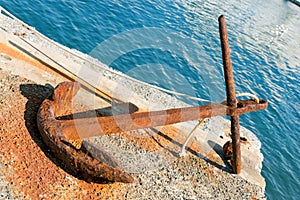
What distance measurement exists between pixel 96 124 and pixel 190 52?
1178 centimetres

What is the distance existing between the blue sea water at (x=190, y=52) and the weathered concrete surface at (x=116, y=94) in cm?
207

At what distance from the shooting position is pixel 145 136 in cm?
787

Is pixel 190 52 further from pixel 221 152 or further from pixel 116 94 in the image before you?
pixel 221 152

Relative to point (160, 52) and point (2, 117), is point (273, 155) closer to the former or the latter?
point (160, 52)

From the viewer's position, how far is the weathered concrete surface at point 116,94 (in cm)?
797

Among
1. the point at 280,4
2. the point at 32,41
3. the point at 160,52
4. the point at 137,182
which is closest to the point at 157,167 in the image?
the point at 137,182

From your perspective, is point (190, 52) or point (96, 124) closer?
point (96, 124)

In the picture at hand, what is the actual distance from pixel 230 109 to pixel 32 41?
254 inches

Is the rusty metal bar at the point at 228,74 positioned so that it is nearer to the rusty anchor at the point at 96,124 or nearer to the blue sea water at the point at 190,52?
the rusty anchor at the point at 96,124

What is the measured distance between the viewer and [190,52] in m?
16.8

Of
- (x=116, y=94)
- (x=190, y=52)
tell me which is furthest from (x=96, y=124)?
(x=190, y=52)

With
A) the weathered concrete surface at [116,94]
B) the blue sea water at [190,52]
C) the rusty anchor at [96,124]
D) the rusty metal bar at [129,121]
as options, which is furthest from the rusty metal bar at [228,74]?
the blue sea water at [190,52]

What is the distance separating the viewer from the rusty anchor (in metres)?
5.12

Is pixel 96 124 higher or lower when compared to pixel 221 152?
higher
